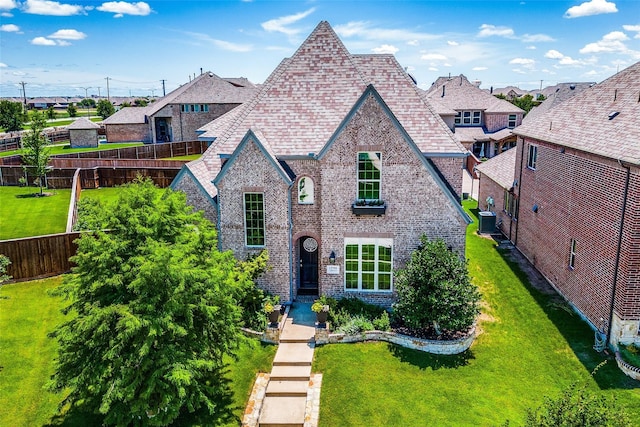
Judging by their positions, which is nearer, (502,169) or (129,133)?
(502,169)

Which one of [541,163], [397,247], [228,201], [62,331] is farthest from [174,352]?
[541,163]

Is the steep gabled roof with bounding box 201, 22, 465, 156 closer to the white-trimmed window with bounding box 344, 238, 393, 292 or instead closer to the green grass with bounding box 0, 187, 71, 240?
the white-trimmed window with bounding box 344, 238, 393, 292

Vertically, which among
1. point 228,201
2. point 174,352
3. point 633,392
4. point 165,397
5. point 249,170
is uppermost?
point 249,170

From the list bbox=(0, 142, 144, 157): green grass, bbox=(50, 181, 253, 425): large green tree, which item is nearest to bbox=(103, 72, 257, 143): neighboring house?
bbox=(0, 142, 144, 157): green grass

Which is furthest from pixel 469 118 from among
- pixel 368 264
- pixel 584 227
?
pixel 368 264

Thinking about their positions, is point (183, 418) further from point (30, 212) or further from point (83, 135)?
point (83, 135)

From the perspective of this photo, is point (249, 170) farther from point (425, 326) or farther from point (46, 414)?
point (46, 414)
